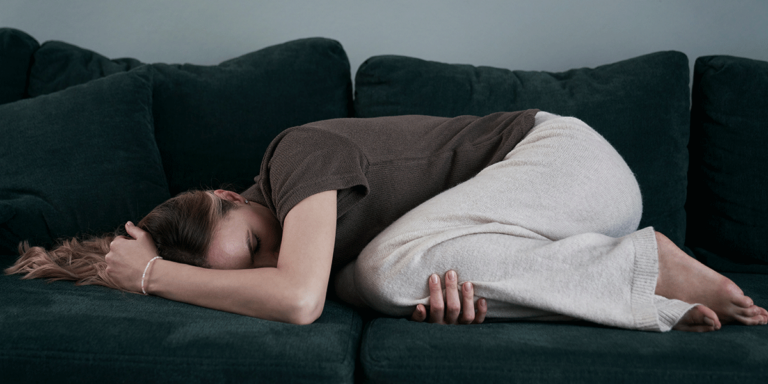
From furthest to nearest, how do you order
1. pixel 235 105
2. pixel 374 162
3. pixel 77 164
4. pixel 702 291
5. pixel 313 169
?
pixel 235 105 → pixel 77 164 → pixel 374 162 → pixel 313 169 → pixel 702 291

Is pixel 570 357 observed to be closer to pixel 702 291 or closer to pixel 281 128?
pixel 702 291

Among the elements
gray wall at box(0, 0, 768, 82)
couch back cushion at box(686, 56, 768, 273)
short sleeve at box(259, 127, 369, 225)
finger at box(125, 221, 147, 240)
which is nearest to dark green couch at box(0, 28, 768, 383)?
couch back cushion at box(686, 56, 768, 273)

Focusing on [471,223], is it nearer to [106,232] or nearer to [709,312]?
[709,312]

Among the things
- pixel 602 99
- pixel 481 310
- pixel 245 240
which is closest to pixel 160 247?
pixel 245 240

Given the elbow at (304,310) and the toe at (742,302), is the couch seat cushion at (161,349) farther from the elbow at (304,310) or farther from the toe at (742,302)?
the toe at (742,302)

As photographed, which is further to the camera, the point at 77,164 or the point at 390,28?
the point at 390,28

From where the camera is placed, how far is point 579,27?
1.79 metres

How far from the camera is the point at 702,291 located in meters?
0.78

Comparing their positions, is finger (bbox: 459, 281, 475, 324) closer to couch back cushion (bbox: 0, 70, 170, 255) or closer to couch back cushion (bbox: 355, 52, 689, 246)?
couch back cushion (bbox: 355, 52, 689, 246)

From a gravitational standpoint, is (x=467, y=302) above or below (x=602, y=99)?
below

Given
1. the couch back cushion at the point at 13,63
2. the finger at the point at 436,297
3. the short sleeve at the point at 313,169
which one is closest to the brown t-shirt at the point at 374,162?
the short sleeve at the point at 313,169

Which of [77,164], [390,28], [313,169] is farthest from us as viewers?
[390,28]

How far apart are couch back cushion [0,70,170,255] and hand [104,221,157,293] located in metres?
0.31

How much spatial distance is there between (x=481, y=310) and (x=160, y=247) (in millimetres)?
669
